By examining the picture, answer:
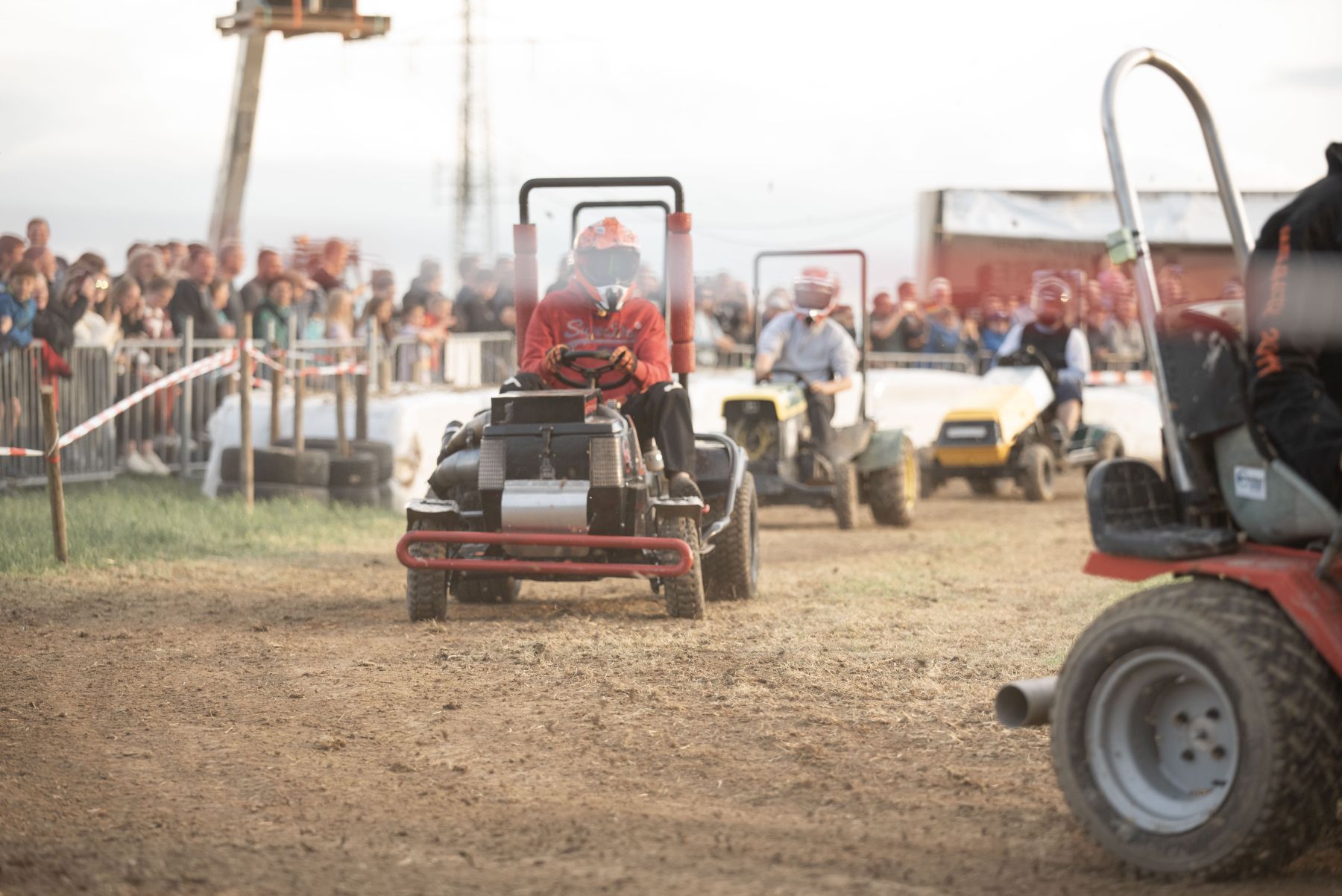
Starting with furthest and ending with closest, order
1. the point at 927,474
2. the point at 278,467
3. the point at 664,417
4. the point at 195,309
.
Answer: the point at 927,474, the point at 195,309, the point at 278,467, the point at 664,417

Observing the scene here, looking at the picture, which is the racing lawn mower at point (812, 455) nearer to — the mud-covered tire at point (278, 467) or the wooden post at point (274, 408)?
the mud-covered tire at point (278, 467)

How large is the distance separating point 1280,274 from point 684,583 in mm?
4326

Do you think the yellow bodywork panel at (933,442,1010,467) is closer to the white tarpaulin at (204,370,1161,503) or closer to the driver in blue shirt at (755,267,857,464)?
the white tarpaulin at (204,370,1161,503)

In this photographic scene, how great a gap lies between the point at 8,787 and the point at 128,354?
29.7ft

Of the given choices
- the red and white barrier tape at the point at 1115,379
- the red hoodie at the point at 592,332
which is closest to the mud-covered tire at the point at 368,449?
the red hoodie at the point at 592,332

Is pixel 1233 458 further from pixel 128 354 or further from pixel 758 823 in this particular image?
pixel 128 354

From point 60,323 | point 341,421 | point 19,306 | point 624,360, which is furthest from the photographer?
point 341,421

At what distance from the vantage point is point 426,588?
780cm

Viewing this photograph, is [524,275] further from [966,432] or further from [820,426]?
[966,432]

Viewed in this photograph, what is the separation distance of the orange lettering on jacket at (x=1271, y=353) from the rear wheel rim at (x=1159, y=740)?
2.09 feet

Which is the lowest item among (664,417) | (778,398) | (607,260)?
(778,398)

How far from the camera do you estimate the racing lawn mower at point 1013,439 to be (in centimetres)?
1479

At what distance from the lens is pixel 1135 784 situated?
397cm

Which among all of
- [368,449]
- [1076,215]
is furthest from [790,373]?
[1076,215]
